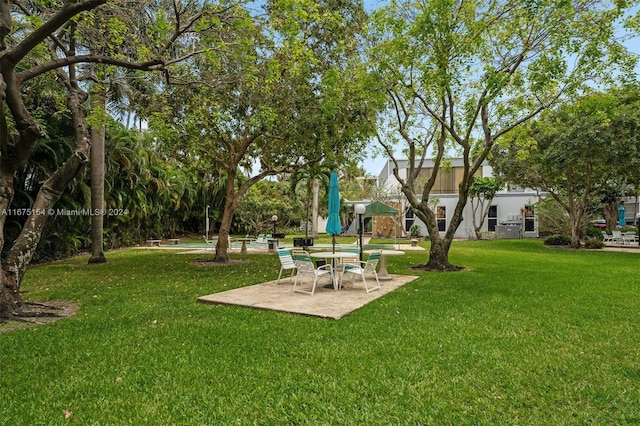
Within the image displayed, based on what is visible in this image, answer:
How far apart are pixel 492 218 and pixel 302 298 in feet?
91.3

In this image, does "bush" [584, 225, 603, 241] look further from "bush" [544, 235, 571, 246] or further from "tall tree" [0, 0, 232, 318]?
"tall tree" [0, 0, 232, 318]

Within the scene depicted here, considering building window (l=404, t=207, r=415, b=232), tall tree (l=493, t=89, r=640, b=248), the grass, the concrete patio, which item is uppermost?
tall tree (l=493, t=89, r=640, b=248)

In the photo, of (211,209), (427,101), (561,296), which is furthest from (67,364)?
(211,209)

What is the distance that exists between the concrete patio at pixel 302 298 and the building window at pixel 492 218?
2518 centimetres

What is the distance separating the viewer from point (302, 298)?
714 cm

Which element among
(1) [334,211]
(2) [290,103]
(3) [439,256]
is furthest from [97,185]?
(3) [439,256]

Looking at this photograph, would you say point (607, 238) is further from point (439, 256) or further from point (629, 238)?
point (439, 256)

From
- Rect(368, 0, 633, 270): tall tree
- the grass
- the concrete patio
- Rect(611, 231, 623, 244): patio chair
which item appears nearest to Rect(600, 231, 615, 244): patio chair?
Rect(611, 231, 623, 244): patio chair

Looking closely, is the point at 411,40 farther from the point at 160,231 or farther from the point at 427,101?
the point at 160,231

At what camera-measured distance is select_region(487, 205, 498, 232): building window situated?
30.8 m

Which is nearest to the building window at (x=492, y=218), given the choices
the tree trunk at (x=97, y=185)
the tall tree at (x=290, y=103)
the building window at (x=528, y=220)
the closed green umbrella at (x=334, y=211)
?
the building window at (x=528, y=220)

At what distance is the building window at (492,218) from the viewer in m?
30.8

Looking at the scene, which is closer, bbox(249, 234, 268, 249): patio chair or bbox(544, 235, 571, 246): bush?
bbox(249, 234, 268, 249): patio chair

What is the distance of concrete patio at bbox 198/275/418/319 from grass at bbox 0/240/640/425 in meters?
0.27
